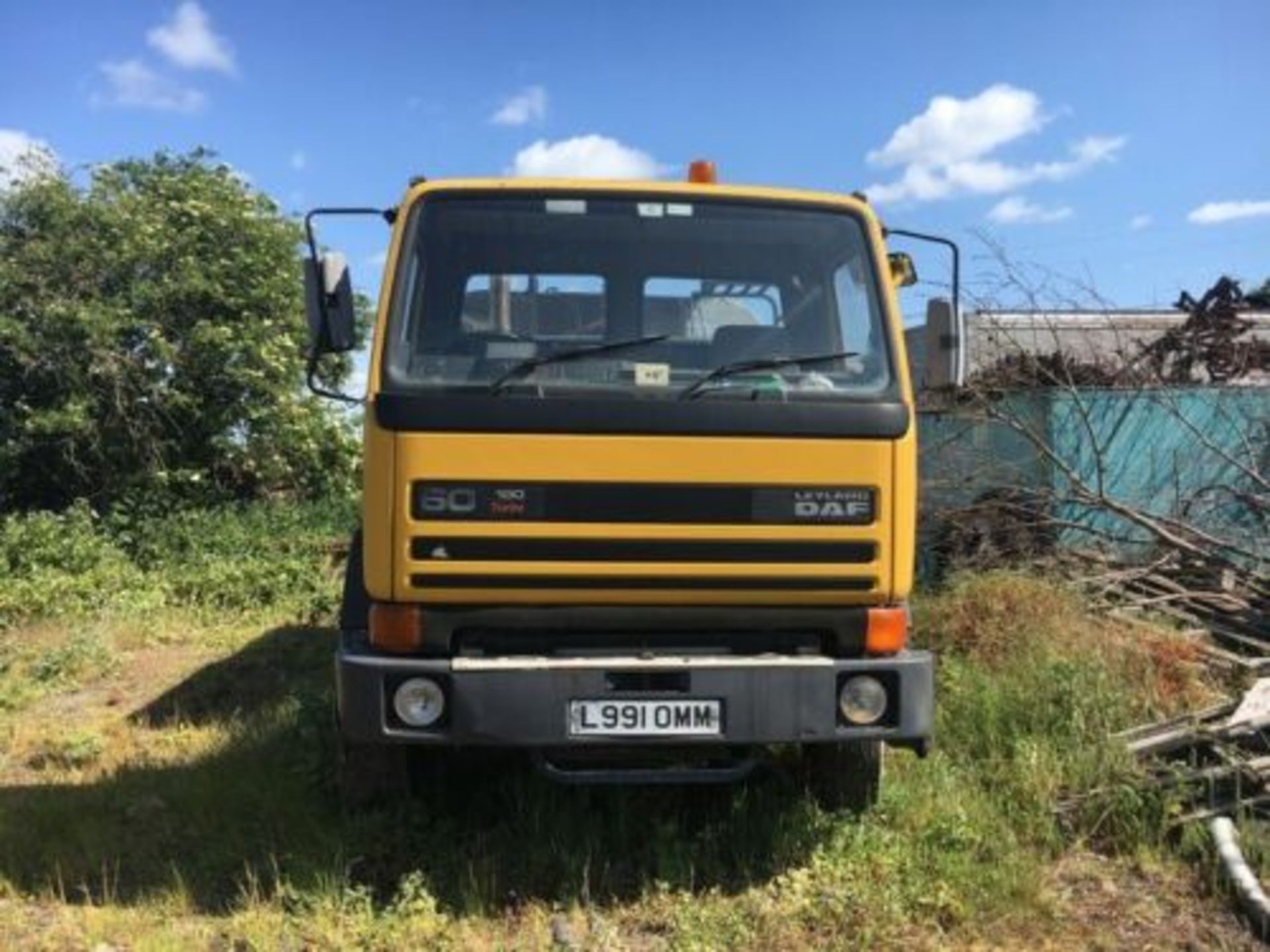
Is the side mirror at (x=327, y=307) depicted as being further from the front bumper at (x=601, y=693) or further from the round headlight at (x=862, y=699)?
the round headlight at (x=862, y=699)

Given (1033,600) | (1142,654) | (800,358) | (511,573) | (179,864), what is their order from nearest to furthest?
(511,573) < (800,358) < (179,864) < (1142,654) < (1033,600)

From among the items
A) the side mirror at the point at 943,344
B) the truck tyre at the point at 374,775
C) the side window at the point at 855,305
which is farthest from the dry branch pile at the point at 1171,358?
the truck tyre at the point at 374,775

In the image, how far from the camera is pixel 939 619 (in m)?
6.76

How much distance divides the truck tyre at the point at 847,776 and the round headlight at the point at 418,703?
1.50 metres

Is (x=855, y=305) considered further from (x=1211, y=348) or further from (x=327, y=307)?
(x=1211, y=348)

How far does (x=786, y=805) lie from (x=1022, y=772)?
3.17 ft

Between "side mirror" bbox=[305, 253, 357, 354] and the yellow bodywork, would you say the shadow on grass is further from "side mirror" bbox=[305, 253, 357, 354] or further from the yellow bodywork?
"side mirror" bbox=[305, 253, 357, 354]

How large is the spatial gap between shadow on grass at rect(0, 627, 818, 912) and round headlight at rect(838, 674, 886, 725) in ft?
2.44

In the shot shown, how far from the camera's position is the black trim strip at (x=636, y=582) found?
13.4 feet

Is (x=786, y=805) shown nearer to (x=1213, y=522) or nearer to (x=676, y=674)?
(x=676, y=674)

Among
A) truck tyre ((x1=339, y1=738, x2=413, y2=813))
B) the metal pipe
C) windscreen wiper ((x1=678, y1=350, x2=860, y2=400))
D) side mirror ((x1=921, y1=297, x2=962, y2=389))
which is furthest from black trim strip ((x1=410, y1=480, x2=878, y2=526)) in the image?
the metal pipe

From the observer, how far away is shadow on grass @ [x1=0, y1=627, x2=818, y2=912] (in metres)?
4.52

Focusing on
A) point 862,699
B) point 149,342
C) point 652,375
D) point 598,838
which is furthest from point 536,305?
point 149,342

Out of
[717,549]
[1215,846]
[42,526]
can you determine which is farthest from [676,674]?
[42,526]
